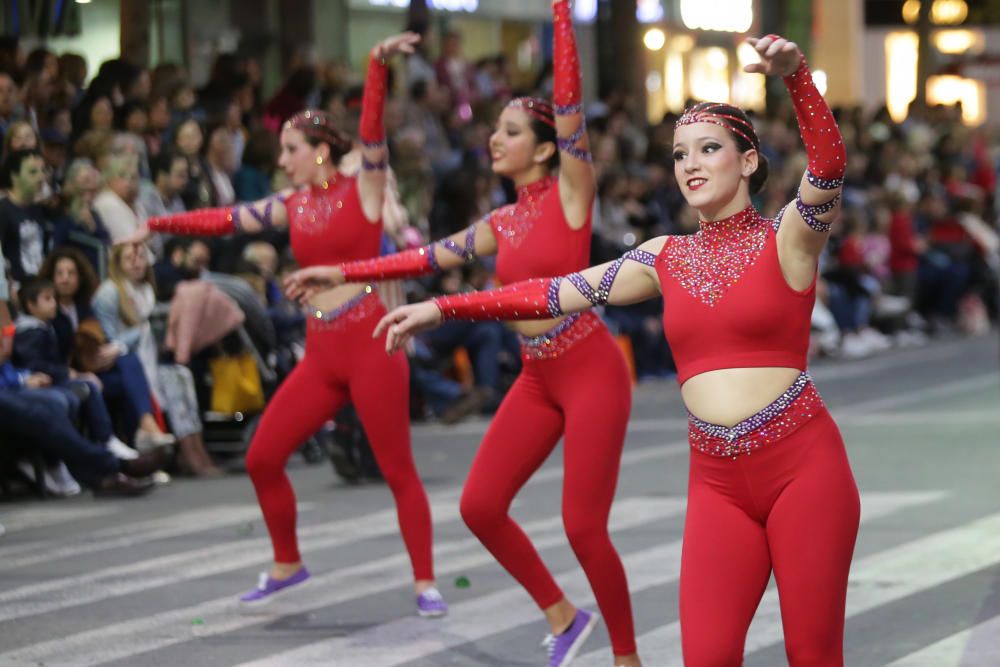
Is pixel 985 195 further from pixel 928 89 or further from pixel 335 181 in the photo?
pixel 335 181

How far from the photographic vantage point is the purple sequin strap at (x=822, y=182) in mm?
4785

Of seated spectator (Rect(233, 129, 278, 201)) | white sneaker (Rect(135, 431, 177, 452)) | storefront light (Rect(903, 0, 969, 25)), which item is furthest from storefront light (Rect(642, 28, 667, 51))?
white sneaker (Rect(135, 431, 177, 452))

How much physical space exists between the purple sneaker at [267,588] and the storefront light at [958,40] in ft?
128

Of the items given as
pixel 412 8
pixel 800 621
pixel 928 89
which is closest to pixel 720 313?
pixel 800 621

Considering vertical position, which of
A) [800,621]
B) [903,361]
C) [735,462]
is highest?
[735,462]

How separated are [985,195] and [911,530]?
684 inches

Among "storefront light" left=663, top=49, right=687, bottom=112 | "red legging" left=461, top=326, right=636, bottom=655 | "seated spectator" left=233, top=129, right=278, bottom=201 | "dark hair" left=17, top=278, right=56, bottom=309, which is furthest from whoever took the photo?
"storefront light" left=663, top=49, right=687, bottom=112

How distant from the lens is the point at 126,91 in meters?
15.0

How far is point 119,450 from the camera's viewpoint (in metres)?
11.9

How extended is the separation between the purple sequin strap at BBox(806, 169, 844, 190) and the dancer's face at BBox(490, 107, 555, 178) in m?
2.29

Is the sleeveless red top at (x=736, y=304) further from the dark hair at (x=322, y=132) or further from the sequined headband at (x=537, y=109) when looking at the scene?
the dark hair at (x=322, y=132)

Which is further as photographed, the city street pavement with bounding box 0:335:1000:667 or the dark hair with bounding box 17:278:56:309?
the dark hair with bounding box 17:278:56:309

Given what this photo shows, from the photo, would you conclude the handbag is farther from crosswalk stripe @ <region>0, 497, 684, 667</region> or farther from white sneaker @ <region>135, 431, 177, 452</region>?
crosswalk stripe @ <region>0, 497, 684, 667</region>

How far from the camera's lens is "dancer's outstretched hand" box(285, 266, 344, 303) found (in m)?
6.68
